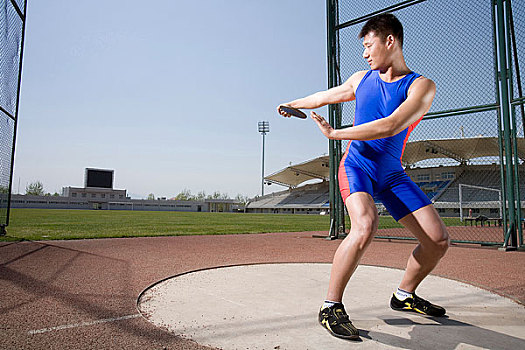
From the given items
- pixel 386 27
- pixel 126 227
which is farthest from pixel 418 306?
pixel 126 227

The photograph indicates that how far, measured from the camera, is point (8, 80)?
26.0 feet

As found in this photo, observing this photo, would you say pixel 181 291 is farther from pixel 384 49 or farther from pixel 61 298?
pixel 384 49

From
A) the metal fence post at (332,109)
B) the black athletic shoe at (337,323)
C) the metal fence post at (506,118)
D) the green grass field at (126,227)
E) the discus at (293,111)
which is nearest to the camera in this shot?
the black athletic shoe at (337,323)

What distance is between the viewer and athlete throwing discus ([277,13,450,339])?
236 centimetres

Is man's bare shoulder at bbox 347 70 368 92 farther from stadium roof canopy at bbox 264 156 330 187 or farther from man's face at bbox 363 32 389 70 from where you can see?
stadium roof canopy at bbox 264 156 330 187

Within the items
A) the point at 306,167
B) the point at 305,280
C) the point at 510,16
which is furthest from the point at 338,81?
the point at 306,167

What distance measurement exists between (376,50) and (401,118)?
0.65m

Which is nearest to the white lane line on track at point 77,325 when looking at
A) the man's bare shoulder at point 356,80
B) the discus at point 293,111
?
the discus at point 293,111

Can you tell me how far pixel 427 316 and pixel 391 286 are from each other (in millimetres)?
1062

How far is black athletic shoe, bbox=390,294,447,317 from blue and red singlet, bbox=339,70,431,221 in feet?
2.31

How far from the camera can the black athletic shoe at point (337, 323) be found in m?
2.27

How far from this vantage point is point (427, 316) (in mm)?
2768

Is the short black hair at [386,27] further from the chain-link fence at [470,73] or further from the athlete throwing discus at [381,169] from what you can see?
the chain-link fence at [470,73]

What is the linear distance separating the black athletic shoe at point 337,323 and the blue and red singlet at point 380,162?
78 cm
